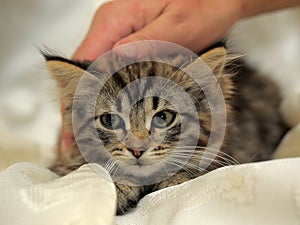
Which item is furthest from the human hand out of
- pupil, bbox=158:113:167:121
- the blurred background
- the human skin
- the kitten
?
the blurred background

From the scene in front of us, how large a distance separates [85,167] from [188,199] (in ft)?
0.65

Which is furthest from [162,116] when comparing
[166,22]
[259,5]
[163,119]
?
[259,5]

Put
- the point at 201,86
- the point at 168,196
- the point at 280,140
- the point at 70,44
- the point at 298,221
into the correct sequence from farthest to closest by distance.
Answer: the point at 70,44, the point at 280,140, the point at 201,86, the point at 168,196, the point at 298,221

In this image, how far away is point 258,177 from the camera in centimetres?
97

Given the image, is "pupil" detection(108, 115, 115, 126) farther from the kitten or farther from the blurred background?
the blurred background

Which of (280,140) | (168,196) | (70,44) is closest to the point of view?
(168,196)

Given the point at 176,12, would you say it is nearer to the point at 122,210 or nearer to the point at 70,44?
the point at 122,210

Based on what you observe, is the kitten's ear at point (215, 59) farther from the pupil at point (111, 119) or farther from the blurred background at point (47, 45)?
the blurred background at point (47, 45)

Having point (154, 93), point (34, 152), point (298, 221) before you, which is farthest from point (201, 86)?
point (34, 152)

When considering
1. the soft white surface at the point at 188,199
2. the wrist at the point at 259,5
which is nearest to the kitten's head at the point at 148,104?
the soft white surface at the point at 188,199

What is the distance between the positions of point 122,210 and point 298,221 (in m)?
0.35

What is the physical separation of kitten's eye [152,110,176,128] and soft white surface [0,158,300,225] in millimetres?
149

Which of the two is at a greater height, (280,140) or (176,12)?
(176,12)

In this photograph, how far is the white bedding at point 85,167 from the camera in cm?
92
